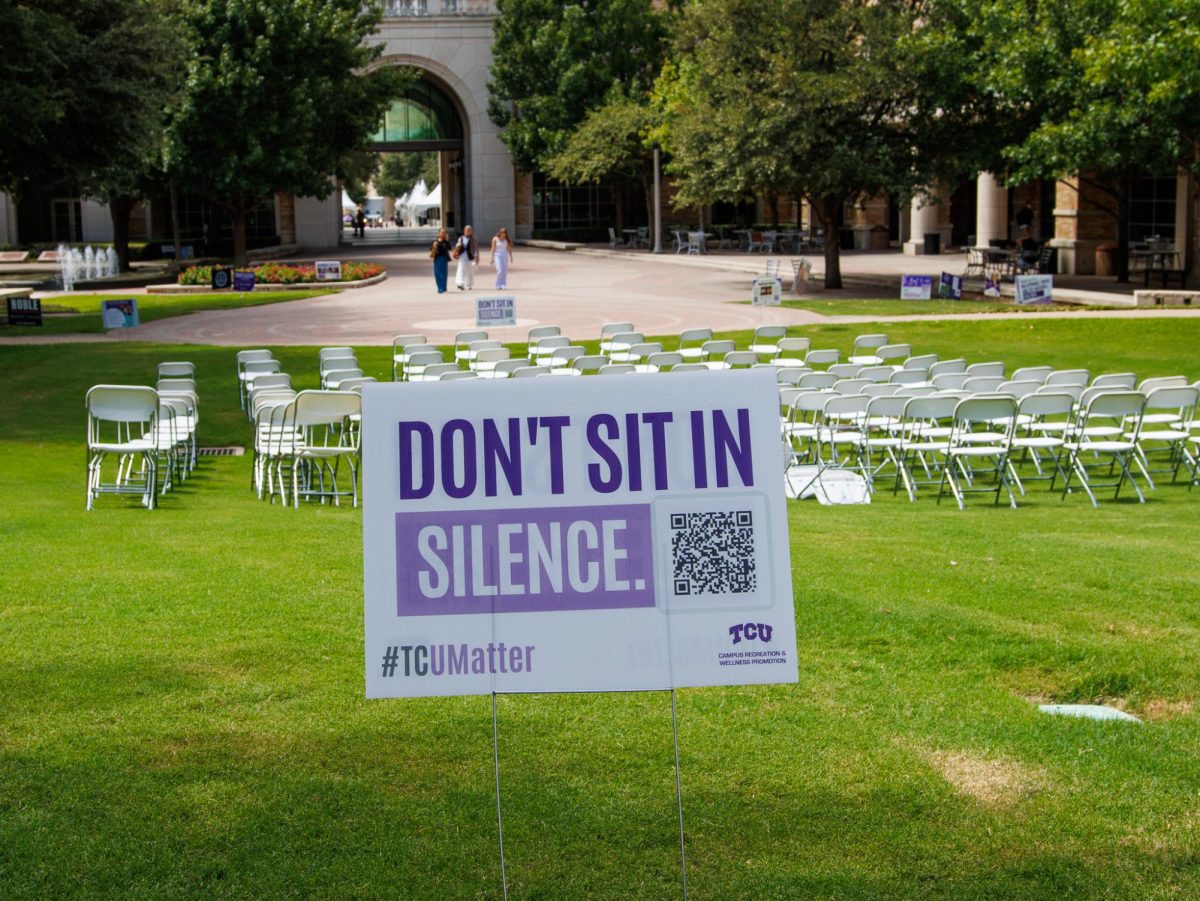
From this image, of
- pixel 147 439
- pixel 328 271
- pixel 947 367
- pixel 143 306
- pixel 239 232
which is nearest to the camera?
pixel 147 439

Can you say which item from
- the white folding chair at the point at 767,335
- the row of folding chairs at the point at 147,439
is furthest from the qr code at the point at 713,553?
the white folding chair at the point at 767,335

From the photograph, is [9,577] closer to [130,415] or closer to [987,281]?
[130,415]

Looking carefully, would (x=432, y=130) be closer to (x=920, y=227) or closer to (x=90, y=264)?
(x=90, y=264)

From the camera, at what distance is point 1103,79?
25.6 m

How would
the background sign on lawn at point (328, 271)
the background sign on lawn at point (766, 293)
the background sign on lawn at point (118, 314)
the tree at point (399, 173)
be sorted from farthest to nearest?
the tree at point (399, 173) → the background sign on lawn at point (328, 271) → the background sign on lawn at point (766, 293) → the background sign on lawn at point (118, 314)

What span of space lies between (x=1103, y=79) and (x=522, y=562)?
2464 cm

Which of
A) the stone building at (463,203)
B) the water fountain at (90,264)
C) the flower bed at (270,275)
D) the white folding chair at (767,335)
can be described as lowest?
the white folding chair at (767,335)

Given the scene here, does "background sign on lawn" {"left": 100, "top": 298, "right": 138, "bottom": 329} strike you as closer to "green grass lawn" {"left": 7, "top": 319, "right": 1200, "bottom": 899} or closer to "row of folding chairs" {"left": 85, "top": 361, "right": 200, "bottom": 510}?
"row of folding chairs" {"left": 85, "top": 361, "right": 200, "bottom": 510}

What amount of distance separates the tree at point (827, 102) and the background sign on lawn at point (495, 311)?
10478 millimetres

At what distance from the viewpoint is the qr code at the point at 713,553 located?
151 inches

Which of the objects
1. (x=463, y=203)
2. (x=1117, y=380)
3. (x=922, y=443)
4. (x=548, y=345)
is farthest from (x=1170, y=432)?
(x=463, y=203)

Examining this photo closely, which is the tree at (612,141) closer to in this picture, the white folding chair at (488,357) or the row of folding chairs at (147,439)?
the white folding chair at (488,357)

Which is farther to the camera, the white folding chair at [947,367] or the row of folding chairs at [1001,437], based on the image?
the white folding chair at [947,367]

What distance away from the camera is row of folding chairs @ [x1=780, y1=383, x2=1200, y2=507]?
39.8 ft
